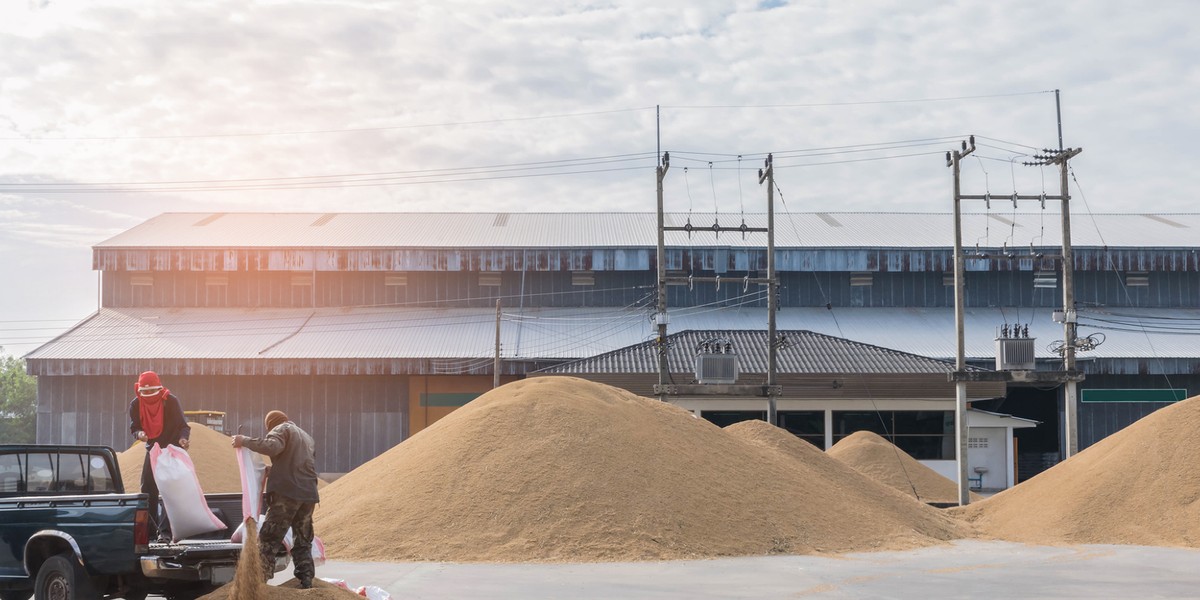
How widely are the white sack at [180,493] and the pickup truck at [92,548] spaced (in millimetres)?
160

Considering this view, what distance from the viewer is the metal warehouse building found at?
147ft

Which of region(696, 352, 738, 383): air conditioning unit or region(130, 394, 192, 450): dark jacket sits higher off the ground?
region(130, 394, 192, 450): dark jacket

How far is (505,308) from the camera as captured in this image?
51469 millimetres

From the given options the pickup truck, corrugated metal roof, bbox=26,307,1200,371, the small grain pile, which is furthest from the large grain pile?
corrugated metal roof, bbox=26,307,1200,371

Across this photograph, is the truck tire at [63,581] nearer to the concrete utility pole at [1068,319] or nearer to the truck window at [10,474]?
the truck window at [10,474]

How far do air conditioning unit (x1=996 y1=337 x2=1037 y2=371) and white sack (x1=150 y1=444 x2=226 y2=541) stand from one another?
22.7 meters

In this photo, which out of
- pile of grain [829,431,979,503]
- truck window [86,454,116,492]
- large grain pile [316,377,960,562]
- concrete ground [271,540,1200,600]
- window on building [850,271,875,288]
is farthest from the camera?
window on building [850,271,875,288]

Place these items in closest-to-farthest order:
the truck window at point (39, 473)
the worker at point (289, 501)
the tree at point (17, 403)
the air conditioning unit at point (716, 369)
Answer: the worker at point (289, 501)
the truck window at point (39, 473)
the air conditioning unit at point (716, 369)
the tree at point (17, 403)

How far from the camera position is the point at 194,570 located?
10.4m

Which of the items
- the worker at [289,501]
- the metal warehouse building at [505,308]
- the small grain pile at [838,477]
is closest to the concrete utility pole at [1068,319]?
the small grain pile at [838,477]

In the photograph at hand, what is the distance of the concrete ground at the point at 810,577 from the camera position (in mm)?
14043

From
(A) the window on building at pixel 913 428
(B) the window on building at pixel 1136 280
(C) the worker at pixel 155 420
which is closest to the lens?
(C) the worker at pixel 155 420

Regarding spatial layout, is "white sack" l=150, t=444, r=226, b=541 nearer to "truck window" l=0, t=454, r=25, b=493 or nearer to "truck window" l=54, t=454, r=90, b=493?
"truck window" l=54, t=454, r=90, b=493

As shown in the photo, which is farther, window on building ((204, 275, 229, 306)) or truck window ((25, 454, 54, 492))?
window on building ((204, 275, 229, 306))
